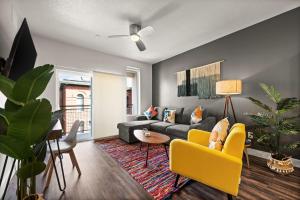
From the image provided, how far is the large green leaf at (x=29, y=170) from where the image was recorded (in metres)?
0.80

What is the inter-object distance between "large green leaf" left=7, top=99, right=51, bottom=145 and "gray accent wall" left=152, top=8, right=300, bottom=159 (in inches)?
134

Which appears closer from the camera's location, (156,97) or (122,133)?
(122,133)

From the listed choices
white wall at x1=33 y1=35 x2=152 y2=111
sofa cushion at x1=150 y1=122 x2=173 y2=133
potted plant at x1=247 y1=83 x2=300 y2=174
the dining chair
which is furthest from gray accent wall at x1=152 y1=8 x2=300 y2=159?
the dining chair

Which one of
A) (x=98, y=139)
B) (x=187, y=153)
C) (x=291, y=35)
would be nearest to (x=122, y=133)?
(x=98, y=139)

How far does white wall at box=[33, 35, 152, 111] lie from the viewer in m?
3.37

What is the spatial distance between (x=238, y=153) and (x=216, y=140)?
290 mm

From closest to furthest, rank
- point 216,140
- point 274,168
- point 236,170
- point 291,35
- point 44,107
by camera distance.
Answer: point 44,107, point 236,170, point 216,140, point 274,168, point 291,35

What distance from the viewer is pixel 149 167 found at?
2344mm

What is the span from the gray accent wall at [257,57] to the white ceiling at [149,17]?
0.20m

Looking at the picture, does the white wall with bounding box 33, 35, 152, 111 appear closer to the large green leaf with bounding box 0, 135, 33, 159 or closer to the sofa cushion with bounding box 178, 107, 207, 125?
the sofa cushion with bounding box 178, 107, 207, 125

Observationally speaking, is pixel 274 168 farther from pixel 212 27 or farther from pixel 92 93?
pixel 92 93

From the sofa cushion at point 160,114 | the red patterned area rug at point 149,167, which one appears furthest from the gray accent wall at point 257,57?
the red patterned area rug at point 149,167

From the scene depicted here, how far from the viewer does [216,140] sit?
167cm

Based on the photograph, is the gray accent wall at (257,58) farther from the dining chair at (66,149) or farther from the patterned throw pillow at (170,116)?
the dining chair at (66,149)
